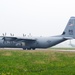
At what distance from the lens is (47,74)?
54.2ft

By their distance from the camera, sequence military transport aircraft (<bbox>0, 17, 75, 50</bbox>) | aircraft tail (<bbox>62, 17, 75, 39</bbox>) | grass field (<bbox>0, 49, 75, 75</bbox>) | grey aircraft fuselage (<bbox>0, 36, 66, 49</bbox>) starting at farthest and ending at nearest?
aircraft tail (<bbox>62, 17, 75, 39</bbox>)
grey aircraft fuselage (<bbox>0, 36, 66, 49</bbox>)
military transport aircraft (<bbox>0, 17, 75, 50</bbox>)
grass field (<bbox>0, 49, 75, 75</bbox>)

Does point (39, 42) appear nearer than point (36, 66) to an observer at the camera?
No

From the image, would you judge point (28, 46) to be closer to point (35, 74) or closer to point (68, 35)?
point (68, 35)

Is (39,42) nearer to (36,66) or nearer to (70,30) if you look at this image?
(70,30)

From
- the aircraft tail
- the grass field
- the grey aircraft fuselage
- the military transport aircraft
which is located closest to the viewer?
the grass field

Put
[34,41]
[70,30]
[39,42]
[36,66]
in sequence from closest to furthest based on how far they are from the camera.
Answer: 1. [36,66]
2. [39,42]
3. [34,41]
4. [70,30]

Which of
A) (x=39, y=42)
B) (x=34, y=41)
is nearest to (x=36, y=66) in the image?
(x=39, y=42)

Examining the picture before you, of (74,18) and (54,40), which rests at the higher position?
(74,18)

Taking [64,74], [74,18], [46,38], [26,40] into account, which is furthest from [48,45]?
[64,74]

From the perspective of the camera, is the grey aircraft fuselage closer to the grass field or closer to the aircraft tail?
the aircraft tail

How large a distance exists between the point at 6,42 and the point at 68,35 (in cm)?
1805

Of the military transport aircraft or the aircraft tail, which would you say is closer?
the military transport aircraft

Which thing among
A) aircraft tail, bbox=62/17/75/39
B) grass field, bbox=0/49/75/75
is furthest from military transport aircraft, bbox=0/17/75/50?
grass field, bbox=0/49/75/75

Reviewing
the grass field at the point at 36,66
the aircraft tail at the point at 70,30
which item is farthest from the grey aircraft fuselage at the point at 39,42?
the grass field at the point at 36,66
